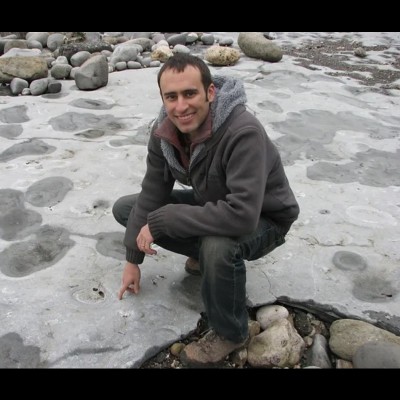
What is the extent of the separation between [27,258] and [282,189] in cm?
139

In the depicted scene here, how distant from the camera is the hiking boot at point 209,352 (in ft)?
6.08

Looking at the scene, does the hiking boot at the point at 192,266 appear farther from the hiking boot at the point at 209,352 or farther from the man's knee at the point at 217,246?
the man's knee at the point at 217,246

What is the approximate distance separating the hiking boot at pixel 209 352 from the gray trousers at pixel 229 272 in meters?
0.05

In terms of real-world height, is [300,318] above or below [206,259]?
below

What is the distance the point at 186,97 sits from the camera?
1.77 metres

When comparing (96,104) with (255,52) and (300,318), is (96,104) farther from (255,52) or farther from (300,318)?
(300,318)

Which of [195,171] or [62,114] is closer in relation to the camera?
[195,171]

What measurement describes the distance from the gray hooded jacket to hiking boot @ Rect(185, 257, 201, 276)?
0.32 metres

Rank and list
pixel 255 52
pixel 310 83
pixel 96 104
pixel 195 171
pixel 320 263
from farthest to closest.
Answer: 1. pixel 255 52
2. pixel 310 83
3. pixel 96 104
4. pixel 320 263
5. pixel 195 171

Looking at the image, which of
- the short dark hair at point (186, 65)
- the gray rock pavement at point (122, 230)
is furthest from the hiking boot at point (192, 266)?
the short dark hair at point (186, 65)

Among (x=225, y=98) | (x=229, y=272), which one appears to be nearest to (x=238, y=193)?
(x=229, y=272)

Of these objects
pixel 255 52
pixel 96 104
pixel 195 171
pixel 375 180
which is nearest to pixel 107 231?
pixel 195 171

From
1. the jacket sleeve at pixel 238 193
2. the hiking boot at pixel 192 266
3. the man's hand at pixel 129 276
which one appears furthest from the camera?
the hiking boot at pixel 192 266

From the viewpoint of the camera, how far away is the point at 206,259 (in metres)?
1.70
